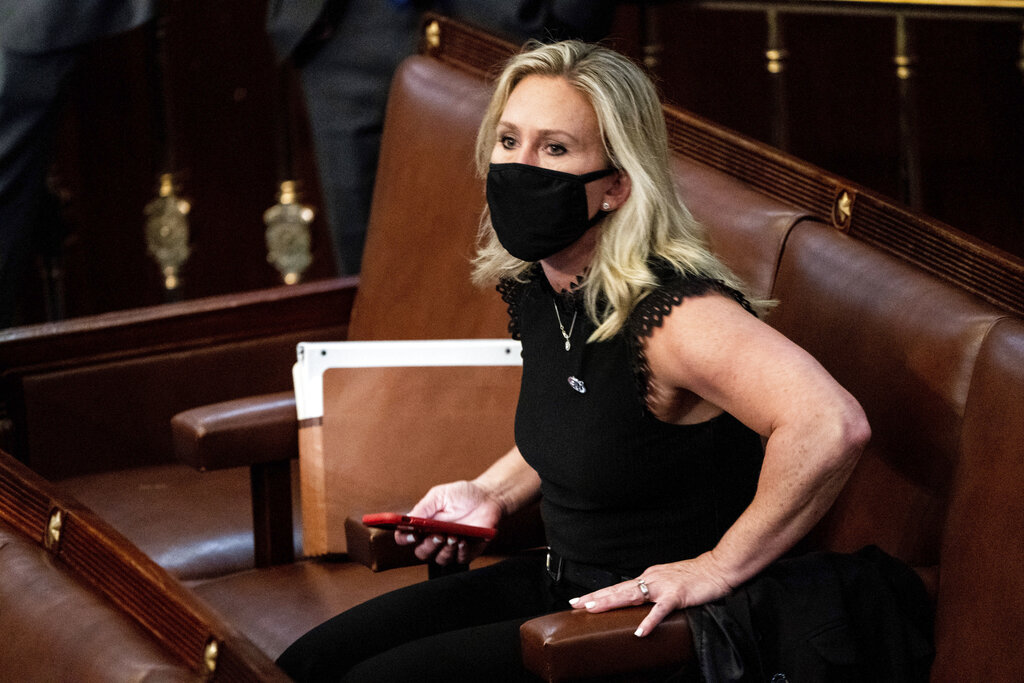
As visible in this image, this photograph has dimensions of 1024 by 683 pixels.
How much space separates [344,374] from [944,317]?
34.9 inches

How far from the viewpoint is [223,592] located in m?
1.86

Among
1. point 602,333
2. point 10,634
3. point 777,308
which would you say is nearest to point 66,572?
point 10,634

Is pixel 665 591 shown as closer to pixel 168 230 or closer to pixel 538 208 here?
pixel 538 208

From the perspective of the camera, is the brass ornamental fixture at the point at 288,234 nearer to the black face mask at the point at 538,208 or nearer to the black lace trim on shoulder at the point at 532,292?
the black lace trim on shoulder at the point at 532,292

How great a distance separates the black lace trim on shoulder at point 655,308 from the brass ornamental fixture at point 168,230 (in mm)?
2488

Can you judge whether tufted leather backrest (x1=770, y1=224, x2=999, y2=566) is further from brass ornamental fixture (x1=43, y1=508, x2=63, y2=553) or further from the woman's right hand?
brass ornamental fixture (x1=43, y1=508, x2=63, y2=553)

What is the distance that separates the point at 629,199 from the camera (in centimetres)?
155

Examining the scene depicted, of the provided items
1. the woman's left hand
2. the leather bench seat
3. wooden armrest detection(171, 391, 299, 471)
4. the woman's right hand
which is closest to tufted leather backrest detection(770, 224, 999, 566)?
the woman's left hand

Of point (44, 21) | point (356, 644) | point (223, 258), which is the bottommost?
point (223, 258)

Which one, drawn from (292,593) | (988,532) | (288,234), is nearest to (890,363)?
(988,532)

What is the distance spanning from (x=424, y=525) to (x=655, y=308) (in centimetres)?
40

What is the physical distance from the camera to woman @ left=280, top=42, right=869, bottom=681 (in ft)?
4.56

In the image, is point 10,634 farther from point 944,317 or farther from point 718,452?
point 944,317

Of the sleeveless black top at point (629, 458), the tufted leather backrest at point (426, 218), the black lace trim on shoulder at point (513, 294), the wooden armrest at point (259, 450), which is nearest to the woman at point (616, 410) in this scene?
→ the sleeveless black top at point (629, 458)
